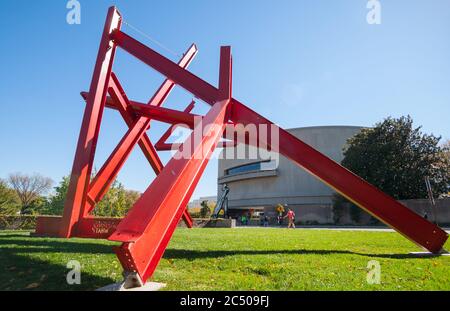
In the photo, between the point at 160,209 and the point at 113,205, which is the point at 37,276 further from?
the point at 113,205

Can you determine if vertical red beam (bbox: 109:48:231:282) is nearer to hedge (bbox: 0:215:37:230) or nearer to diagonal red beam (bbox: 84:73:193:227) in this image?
diagonal red beam (bbox: 84:73:193:227)

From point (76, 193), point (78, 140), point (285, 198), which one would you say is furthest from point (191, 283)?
point (285, 198)

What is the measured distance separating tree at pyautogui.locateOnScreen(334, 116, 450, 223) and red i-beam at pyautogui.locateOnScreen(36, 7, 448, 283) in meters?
30.6

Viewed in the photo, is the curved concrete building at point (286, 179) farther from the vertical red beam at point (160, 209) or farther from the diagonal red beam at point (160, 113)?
the vertical red beam at point (160, 209)

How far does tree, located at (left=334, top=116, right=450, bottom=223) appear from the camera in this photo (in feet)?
113

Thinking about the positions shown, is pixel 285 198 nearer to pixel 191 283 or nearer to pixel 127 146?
pixel 127 146

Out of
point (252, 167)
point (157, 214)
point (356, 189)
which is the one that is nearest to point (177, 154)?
point (157, 214)

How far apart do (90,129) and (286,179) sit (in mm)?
46829

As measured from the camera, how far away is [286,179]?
52656 millimetres

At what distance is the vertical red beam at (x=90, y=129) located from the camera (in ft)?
25.3

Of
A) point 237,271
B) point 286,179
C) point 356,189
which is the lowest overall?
point 237,271

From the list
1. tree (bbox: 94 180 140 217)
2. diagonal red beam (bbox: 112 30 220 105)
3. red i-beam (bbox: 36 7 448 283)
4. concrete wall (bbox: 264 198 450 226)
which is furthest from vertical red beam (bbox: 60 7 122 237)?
concrete wall (bbox: 264 198 450 226)

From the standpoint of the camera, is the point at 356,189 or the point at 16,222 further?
the point at 16,222

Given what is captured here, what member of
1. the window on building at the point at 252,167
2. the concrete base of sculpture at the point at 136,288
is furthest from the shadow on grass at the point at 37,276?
the window on building at the point at 252,167
